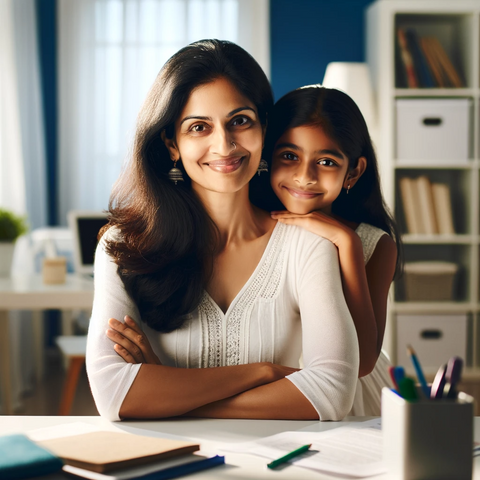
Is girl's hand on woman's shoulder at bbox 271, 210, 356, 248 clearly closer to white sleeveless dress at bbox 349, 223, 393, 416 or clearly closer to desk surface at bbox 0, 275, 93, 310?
white sleeveless dress at bbox 349, 223, 393, 416

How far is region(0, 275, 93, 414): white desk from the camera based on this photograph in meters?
2.73

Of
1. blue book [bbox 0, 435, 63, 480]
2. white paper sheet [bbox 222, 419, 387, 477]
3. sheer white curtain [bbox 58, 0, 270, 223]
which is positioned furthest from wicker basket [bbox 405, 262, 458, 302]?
blue book [bbox 0, 435, 63, 480]

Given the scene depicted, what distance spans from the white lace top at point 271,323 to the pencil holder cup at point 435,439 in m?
0.41

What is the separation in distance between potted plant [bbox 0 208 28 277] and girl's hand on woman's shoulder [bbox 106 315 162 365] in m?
2.15

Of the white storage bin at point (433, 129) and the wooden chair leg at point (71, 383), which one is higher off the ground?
the white storage bin at point (433, 129)

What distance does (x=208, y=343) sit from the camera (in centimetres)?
133

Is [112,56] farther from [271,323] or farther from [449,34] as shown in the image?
[271,323]

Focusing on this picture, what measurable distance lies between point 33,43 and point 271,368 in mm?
3843

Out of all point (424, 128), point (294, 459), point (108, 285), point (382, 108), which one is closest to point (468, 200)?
point (424, 128)

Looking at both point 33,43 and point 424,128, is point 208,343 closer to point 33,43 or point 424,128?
point 424,128

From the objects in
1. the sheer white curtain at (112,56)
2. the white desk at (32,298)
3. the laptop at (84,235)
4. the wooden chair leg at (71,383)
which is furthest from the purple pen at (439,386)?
the sheer white curtain at (112,56)

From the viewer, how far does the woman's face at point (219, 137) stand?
1.34m

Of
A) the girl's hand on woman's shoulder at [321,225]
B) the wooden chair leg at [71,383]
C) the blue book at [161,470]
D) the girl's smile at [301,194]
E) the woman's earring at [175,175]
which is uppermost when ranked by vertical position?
the woman's earring at [175,175]

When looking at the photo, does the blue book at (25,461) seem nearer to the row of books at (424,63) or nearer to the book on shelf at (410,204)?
the book on shelf at (410,204)
